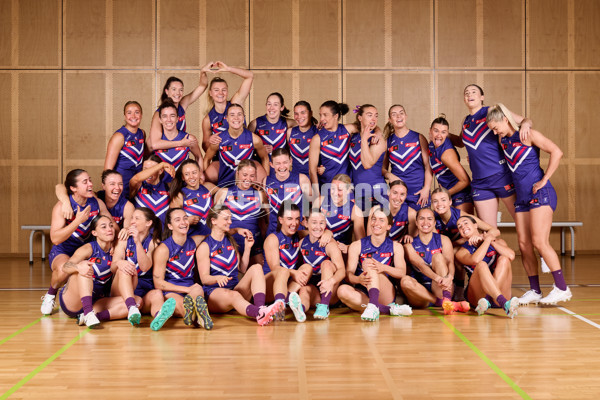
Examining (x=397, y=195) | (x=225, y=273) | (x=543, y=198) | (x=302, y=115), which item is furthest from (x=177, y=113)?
(x=543, y=198)

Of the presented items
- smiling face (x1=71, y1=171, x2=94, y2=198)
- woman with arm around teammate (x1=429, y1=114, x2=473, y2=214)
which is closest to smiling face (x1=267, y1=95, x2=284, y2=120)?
woman with arm around teammate (x1=429, y1=114, x2=473, y2=214)

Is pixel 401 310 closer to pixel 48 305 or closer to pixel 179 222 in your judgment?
pixel 179 222

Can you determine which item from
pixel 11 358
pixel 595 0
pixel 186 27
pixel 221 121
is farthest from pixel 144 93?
pixel 595 0

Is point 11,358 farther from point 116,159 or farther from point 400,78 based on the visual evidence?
point 400,78

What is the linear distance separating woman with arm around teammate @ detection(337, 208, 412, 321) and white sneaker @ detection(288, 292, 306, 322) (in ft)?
1.49

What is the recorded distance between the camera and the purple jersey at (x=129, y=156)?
5.76 meters

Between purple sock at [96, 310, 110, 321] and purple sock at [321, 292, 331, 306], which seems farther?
purple sock at [321, 292, 331, 306]

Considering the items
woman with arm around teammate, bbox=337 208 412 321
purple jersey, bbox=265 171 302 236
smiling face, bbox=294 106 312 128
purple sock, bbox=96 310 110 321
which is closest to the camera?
purple sock, bbox=96 310 110 321

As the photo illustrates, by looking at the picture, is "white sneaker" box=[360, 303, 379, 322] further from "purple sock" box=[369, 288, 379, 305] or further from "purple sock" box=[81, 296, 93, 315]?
"purple sock" box=[81, 296, 93, 315]

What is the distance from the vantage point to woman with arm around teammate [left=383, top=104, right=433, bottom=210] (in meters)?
5.74

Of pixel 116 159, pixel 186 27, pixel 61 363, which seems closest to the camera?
pixel 61 363

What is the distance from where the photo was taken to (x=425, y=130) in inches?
365

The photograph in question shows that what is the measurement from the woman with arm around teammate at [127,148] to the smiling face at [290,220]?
1665 mm

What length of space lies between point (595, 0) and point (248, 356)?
27.5 ft
